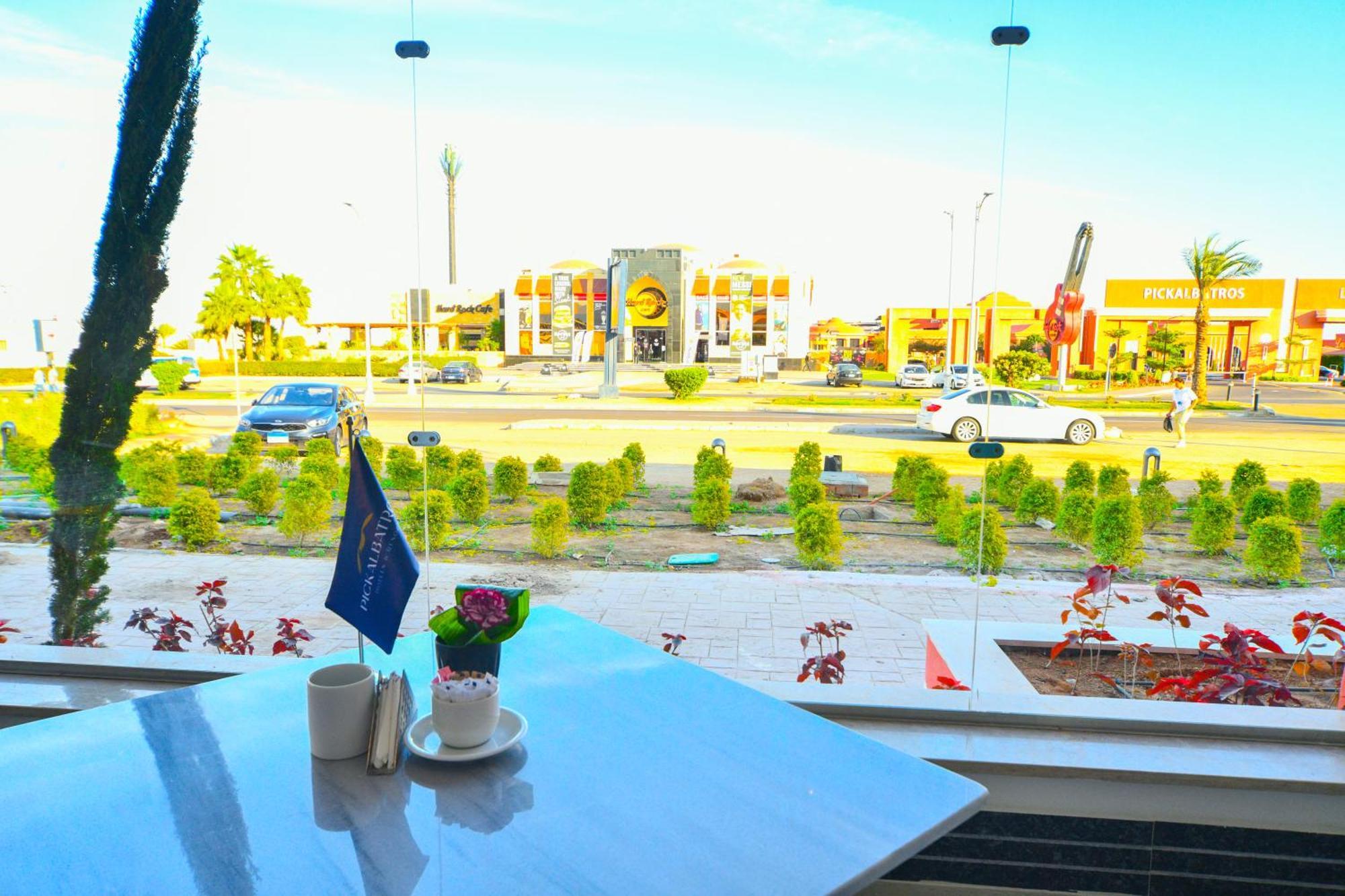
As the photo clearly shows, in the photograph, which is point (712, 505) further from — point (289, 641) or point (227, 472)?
point (227, 472)

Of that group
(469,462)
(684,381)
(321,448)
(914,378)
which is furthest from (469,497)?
(914,378)

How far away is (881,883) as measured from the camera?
1738 mm

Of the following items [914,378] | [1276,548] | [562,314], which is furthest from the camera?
[562,314]

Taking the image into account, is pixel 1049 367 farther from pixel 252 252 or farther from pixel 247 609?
pixel 247 609

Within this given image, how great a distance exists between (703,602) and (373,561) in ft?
12.3

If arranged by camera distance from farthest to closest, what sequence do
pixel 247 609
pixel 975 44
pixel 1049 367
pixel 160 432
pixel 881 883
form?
pixel 160 432, pixel 1049 367, pixel 247 609, pixel 975 44, pixel 881 883

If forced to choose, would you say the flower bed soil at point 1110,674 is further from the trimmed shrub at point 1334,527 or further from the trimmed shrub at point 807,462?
the trimmed shrub at point 807,462

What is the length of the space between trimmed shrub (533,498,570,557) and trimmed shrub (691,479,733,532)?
4.41 ft

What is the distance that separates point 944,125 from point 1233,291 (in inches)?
50.3

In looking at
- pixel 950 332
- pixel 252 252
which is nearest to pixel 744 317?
pixel 950 332

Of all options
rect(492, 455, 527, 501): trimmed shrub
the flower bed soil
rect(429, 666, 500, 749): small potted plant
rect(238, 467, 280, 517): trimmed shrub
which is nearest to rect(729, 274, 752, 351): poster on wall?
rect(492, 455, 527, 501): trimmed shrub

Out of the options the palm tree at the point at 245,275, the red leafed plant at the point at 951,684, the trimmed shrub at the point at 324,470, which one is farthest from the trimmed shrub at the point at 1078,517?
the trimmed shrub at the point at 324,470

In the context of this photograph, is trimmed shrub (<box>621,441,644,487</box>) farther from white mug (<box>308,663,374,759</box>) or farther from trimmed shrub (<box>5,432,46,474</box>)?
white mug (<box>308,663,374,759</box>)

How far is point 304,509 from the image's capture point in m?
6.50
